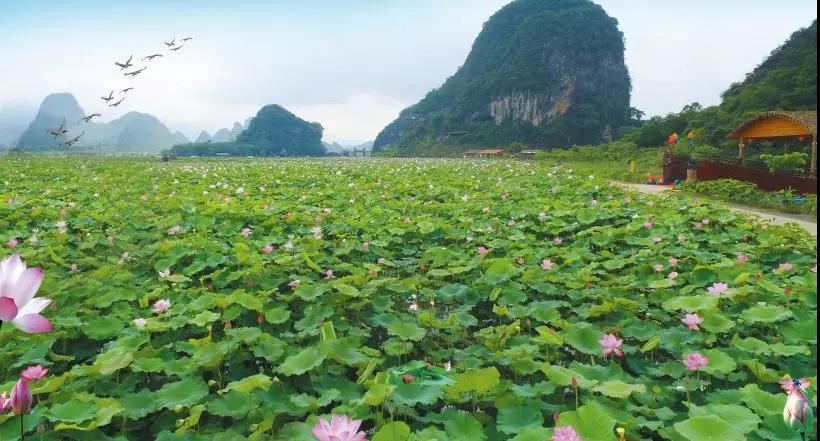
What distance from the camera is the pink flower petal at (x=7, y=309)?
98cm

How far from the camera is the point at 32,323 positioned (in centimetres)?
100

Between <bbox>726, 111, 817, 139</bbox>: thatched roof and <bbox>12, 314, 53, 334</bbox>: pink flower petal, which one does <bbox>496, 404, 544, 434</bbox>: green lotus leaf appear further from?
<bbox>726, 111, 817, 139</bbox>: thatched roof

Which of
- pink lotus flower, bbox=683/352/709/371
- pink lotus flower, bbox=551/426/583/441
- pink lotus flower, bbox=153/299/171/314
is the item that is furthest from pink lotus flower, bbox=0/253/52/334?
pink lotus flower, bbox=683/352/709/371

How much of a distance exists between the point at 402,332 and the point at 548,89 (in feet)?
259

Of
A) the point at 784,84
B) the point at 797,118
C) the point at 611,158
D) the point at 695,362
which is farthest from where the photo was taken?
the point at 611,158

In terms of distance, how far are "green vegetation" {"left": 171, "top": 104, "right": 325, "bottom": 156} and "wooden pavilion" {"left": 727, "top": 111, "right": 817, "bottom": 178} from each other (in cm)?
8389

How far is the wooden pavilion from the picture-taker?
37.9 ft

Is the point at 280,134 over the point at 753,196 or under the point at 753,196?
over

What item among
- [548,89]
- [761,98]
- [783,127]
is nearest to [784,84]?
[761,98]

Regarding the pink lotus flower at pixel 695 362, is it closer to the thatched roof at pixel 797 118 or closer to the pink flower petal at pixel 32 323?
the pink flower petal at pixel 32 323

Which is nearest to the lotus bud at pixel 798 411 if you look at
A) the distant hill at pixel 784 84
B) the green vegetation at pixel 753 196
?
the green vegetation at pixel 753 196

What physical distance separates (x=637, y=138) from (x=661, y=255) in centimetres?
3051

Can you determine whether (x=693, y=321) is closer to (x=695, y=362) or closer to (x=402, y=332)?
(x=695, y=362)

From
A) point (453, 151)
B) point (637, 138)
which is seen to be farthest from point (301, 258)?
point (453, 151)
